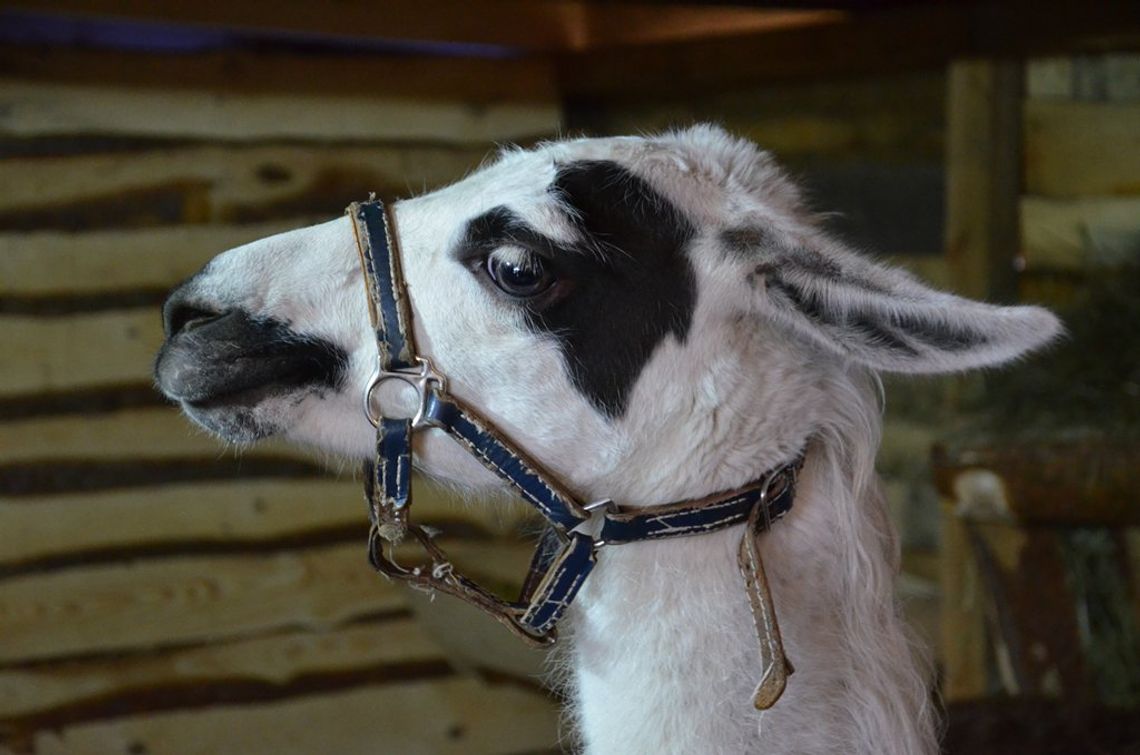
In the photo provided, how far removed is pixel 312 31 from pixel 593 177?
2.95 m

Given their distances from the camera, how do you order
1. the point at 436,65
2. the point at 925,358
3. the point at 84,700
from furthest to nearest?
the point at 436,65 → the point at 84,700 → the point at 925,358

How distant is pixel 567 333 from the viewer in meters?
2.09

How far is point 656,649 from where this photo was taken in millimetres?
2107

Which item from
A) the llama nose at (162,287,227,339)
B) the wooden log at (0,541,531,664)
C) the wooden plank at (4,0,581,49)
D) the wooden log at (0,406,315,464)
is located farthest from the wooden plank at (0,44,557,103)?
the llama nose at (162,287,227,339)

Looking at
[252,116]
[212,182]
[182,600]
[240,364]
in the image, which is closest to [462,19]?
[252,116]

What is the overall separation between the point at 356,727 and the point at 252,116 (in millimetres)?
2549

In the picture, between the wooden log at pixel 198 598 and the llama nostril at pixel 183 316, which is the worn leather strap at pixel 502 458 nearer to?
the llama nostril at pixel 183 316

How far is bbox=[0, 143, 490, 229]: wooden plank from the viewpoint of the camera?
4371mm

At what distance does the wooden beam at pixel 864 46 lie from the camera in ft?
13.9

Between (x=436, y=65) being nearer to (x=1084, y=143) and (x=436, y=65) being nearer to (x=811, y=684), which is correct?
(x=1084, y=143)

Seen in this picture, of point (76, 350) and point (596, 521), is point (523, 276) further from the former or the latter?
point (76, 350)

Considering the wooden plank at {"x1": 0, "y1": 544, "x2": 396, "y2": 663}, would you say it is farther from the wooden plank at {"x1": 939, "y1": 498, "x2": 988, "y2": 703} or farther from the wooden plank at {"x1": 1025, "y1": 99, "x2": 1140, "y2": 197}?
the wooden plank at {"x1": 1025, "y1": 99, "x2": 1140, "y2": 197}

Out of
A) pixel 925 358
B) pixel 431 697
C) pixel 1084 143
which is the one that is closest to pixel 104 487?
pixel 431 697

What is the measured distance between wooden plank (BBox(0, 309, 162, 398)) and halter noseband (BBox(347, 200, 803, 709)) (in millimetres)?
2579
